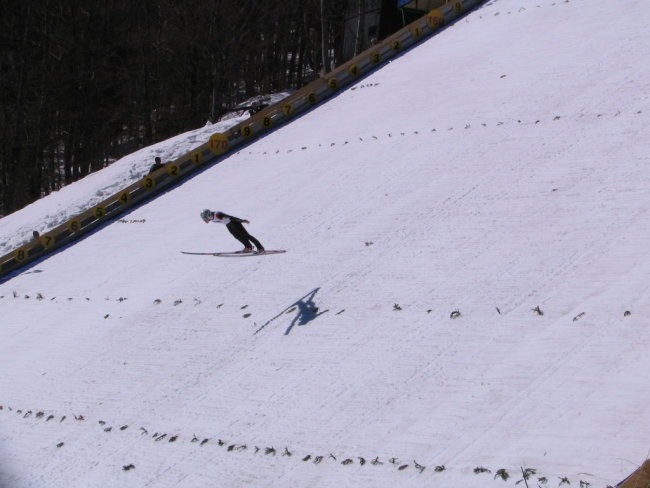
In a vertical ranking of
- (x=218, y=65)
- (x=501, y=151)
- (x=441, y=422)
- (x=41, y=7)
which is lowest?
(x=441, y=422)

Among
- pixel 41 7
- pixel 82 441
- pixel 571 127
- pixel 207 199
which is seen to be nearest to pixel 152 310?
pixel 82 441

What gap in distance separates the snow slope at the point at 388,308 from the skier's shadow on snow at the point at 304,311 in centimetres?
7

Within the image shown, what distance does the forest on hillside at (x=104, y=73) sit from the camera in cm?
3609

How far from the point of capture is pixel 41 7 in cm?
3922

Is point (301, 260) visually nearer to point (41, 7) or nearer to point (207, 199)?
point (207, 199)

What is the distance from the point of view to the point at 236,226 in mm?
14883

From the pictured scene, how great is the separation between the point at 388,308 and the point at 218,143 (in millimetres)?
11753

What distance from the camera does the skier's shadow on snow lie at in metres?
12.6

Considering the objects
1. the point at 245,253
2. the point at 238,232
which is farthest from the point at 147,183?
the point at 238,232

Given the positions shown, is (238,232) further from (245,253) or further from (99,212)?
(99,212)

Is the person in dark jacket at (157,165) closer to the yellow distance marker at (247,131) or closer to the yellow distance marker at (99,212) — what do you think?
the yellow distance marker at (99,212)

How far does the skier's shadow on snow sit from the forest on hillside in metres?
20.9

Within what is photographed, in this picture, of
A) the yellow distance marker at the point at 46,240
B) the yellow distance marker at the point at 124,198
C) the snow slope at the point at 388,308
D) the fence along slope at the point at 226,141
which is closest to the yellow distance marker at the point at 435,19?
the fence along slope at the point at 226,141

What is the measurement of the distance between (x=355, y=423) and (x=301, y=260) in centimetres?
536
